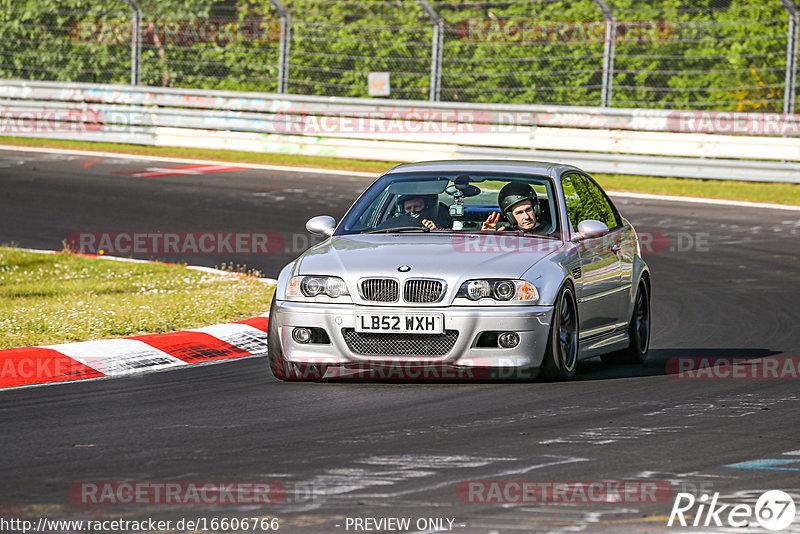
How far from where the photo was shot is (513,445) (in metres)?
6.97

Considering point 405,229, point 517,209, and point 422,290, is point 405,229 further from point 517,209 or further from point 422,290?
point 422,290

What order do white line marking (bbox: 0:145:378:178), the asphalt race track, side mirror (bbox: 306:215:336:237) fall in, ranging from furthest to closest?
white line marking (bbox: 0:145:378:178) → side mirror (bbox: 306:215:336:237) → the asphalt race track

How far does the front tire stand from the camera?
8751mm

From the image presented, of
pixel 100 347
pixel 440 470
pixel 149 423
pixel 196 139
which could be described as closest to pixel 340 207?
pixel 196 139

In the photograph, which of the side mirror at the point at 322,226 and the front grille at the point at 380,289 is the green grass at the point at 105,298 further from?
the front grille at the point at 380,289

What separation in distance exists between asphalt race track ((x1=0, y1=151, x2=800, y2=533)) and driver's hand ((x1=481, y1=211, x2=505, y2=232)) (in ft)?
3.69

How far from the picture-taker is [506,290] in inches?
342

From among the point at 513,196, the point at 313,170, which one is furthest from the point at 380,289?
the point at 313,170

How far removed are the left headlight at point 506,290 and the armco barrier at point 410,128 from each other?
1438 cm

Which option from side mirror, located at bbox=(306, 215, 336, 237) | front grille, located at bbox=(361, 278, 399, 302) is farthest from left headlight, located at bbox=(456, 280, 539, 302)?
side mirror, located at bbox=(306, 215, 336, 237)

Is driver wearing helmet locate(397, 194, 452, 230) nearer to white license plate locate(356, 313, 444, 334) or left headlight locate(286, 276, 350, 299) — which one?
left headlight locate(286, 276, 350, 299)

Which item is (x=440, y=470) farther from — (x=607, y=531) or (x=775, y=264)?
(x=775, y=264)

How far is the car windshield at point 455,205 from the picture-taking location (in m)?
9.73

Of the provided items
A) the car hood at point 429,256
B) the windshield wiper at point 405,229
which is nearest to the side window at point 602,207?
the car hood at point 429,256
